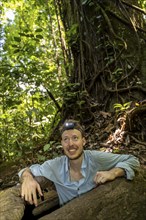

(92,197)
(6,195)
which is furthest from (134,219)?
(6,195)

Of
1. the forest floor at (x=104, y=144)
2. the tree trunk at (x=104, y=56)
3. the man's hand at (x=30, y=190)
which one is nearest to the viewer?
the man's hand at (x=30, y=190)

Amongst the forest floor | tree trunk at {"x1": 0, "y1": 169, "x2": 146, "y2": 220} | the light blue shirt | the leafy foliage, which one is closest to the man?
the light blue shirt

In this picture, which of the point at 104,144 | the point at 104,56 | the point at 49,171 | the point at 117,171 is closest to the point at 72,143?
the point at 49,171

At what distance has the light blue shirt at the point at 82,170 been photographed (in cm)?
297

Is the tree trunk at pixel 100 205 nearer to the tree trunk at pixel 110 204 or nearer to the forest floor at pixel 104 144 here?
the tree trunk at pixel 110 204

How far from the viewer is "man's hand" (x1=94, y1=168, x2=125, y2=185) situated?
9.25 ft

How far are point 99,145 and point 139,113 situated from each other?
0.82m

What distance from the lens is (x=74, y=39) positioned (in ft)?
20.9

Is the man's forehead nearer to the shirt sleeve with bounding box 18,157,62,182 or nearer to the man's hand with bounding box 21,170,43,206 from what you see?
the shirt sleeve with bounding box 18,157,62,182

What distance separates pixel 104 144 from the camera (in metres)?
4.79

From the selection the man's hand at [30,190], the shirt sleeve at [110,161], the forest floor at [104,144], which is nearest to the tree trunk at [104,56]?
the forest floor at [104,144]

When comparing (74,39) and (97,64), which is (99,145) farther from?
(74,39)

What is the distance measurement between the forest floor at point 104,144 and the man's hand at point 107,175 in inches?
54.8

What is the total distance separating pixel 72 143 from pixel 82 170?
29 cm
